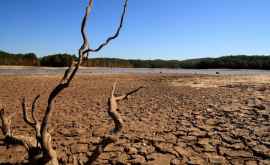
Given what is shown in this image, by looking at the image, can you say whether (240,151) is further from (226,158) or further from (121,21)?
(121,21)

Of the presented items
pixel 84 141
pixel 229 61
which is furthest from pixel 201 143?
pixel 229 61

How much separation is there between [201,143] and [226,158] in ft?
1.87

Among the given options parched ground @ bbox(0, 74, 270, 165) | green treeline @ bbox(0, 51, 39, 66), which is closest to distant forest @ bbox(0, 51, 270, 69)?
green treeline @ bbox(0, 51, 39, 66)

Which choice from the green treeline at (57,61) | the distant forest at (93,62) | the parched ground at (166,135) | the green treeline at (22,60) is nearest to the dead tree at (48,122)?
the parched ground at (166,135)

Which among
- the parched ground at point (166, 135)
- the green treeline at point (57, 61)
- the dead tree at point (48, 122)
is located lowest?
the parched ground at point (166, 135)

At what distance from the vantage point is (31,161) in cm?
243

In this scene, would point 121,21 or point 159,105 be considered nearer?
point 121,21

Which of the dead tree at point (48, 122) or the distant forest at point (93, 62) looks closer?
the dead tree at point (48, 122)

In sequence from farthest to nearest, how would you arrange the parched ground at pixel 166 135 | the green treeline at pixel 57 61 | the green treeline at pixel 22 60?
the green treeline at pixel 57 61, the green treeline at pixel 22 60, the parched ground at pixel 166 135

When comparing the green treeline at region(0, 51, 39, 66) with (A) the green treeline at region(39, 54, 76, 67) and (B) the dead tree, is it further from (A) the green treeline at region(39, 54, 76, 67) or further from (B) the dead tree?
(B) the dead tree

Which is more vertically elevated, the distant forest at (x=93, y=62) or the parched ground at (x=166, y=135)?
the distant forest at (x=93, y=62)

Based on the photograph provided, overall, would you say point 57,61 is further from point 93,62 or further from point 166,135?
point 166,135

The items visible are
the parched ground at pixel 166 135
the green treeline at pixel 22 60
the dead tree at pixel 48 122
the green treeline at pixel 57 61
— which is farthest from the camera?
the green treeline at pixel 57 61

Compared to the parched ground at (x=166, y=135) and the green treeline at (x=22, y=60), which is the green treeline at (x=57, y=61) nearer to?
the green treeline at (x=22, y=60)
